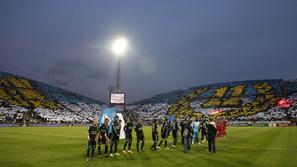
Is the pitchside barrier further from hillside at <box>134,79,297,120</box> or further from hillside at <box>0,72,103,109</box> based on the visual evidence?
hillside at <box>0,72,103,109</box>

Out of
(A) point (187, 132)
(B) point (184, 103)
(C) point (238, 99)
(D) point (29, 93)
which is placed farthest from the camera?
(B) point (184, 103)

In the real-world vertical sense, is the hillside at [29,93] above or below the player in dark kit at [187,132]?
above

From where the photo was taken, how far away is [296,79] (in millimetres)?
128125

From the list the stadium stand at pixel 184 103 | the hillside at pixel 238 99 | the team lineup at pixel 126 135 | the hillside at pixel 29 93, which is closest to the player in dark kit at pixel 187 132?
the team lineup at pixel 126 135

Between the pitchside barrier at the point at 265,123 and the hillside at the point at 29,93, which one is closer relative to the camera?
the pitchside barrier at the point at 265,123

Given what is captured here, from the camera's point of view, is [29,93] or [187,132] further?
[29,93]

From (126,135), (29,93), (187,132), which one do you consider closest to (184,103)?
(29,93)

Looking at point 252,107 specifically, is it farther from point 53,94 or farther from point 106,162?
point 106,162

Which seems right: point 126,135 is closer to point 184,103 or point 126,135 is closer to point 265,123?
point 265,123

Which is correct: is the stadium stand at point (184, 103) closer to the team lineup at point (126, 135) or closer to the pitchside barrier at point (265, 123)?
the pitchside barrier at point (265, 123)

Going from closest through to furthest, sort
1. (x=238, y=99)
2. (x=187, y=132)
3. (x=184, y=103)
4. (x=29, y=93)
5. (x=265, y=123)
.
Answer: (x=187, y=132) → (x=265, y=123) → (x=29, y=93) → (x=238, y=99) → (x=184, y=103)

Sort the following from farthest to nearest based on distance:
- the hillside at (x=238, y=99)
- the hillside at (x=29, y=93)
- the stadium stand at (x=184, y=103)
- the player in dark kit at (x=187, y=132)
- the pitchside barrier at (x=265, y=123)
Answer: the hillside at (x=238, y=99), the hillside at (x=29, y=93), the stadium stand at (x=184, y=103), the pitchside barrier at (x=265, y=123), the player in dark kit at (x=187, y=132)

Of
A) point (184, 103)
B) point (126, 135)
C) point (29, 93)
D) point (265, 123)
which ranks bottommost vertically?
point (126, 135)

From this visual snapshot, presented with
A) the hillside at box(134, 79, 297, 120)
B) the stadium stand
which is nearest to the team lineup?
the stadium stand
